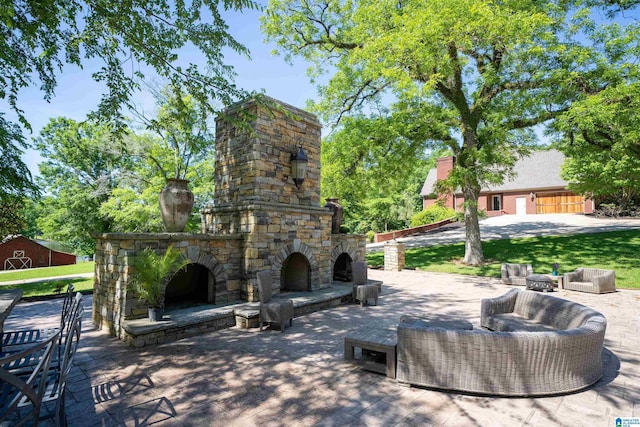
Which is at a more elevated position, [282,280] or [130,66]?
[130,66]

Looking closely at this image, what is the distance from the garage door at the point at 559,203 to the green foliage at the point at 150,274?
31.5 meters

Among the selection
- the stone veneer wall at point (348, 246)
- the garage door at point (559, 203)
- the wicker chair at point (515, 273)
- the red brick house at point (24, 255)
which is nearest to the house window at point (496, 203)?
the garage door at point (559, 203)

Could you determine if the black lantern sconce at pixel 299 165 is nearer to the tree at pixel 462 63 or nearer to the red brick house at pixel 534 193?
the tree at pixel 462 63

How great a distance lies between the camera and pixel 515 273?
34.7 ft

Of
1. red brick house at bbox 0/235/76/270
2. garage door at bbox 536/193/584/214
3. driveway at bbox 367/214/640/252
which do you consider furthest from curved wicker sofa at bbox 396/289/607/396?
red brick house at bbox 0/235/76/270

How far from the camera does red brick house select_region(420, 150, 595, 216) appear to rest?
27.0 metres

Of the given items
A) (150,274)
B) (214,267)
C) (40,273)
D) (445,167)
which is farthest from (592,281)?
(40,273)

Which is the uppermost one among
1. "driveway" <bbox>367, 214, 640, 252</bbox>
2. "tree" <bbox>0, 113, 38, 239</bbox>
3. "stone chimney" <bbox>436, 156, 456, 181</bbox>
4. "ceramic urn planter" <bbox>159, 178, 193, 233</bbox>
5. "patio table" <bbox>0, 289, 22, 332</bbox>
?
"stone chimney" <bbox>436, 156, 456, 181</bbox>

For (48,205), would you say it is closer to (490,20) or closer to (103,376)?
(103,376)

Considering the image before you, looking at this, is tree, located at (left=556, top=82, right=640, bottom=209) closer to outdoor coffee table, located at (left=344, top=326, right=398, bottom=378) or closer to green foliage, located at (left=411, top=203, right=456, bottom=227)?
outdoor coffee table, located at (left=344, top=326, right=398, bottom=378)

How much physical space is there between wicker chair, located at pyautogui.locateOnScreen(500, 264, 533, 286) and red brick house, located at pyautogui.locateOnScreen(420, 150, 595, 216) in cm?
1622

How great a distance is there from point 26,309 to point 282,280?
20.3 feet

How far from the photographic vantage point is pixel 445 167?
29688mm

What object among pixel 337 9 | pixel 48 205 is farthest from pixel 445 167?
pixel 48 205
